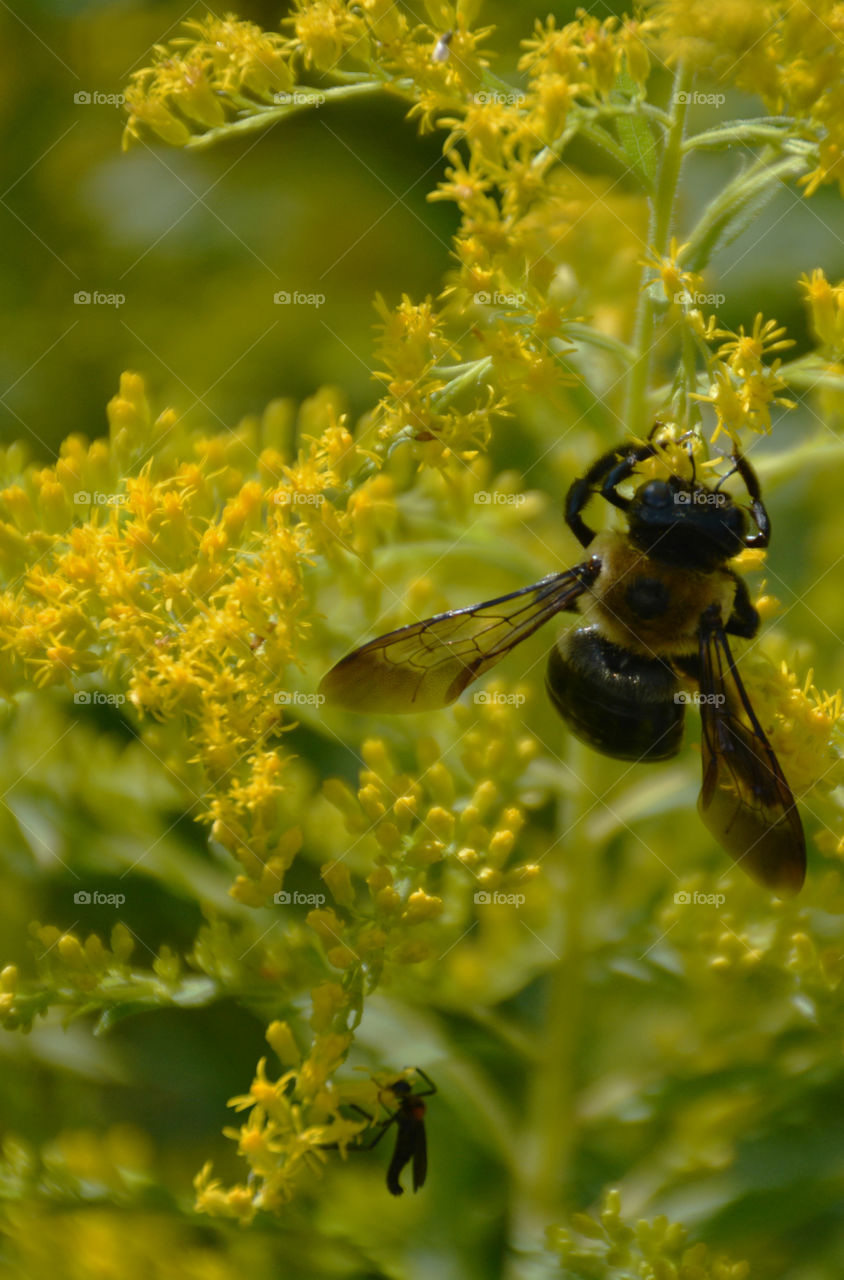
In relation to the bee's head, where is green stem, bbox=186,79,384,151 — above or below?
above

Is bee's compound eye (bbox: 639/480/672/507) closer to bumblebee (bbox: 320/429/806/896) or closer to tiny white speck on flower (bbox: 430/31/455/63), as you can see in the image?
bumblebee (bbox: 320/429/806/896)

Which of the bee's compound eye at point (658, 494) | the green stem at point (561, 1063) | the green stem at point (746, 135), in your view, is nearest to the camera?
the green stem at point (746, 135)

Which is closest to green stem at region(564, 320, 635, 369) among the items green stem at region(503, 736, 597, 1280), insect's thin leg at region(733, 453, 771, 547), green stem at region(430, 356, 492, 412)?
green stem at region(430, 356, 492, 412)

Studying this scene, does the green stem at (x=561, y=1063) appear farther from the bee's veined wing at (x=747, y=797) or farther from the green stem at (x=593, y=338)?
the green stem at (x=593, y=338)

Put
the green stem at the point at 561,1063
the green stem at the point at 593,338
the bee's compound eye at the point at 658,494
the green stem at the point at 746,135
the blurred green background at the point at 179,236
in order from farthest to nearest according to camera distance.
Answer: the blurred green background at the point at 179,236 → the green stem at the point at 561,1063 → the bee's compound eye at the point at 658,494 → the green stem at the point at 593,338 → the green stem at the point at 746,135

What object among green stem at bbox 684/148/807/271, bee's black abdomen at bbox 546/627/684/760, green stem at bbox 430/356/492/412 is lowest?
bee's black abdomen at bbox 546/627/684/760

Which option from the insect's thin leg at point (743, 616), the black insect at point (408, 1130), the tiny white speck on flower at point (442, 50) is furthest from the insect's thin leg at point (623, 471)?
the black insect at point (408, 1130)
